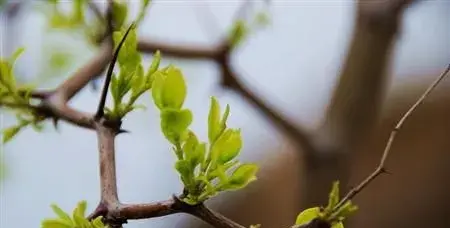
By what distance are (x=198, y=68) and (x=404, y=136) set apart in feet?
1.84

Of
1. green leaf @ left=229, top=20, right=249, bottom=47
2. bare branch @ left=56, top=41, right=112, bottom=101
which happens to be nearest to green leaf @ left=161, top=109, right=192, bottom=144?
bare branch @ left=56, top=41, right=112, bottom=101

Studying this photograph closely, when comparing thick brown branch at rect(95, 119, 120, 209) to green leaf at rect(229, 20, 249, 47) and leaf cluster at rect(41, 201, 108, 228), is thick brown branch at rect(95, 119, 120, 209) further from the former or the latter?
green leaf at rect(229, 20, 249, 47)

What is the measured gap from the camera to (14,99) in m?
0.28

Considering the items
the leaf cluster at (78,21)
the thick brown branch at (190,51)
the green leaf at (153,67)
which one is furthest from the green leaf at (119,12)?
the thick brown branch at (190,51)

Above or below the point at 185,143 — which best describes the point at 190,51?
below

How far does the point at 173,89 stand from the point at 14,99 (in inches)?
3.6

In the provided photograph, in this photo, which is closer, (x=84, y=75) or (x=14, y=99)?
(x=14, y=99)

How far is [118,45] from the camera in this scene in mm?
227

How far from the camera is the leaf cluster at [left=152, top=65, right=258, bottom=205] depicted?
208 mm

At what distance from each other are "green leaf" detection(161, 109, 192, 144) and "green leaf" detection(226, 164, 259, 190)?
0.8 inches

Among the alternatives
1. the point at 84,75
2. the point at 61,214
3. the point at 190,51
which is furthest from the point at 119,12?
the point at 190,51

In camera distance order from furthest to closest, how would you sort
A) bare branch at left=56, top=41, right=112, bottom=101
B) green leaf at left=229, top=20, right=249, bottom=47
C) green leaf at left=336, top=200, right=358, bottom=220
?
green leaf at left=229, top=20, right=249, bottom=47, bare branch at left=56, top=41, right=112, bottom=101, green leaf at left=336, top=200, right=358, bottom=220

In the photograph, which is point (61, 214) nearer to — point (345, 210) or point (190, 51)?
point (345, 210)

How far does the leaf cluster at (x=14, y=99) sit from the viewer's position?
270 mm
